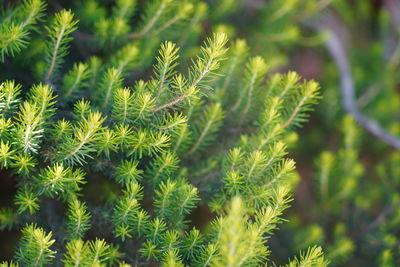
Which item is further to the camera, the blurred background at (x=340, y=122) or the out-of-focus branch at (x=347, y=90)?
the out-of-focus branch at (x=347, y=90)

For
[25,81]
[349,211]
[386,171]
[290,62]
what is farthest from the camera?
[290,62]

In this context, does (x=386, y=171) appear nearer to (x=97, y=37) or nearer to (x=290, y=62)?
(x=290, y=62)

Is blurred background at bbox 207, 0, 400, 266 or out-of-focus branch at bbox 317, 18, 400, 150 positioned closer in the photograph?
blurred background at bbox 207, 0, 400, 266

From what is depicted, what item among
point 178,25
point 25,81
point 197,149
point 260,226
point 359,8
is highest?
point 359,8

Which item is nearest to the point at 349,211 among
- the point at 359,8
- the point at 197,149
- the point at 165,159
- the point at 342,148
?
the point at 342,148

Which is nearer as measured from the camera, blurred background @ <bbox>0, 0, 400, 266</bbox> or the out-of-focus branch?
blurred background @ <bbox>0, 0, 400, 266</bbox>

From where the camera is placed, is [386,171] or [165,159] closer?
[165,159]

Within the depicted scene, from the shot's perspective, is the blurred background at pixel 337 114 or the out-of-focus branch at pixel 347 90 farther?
the out-of-focus branch at pixel 347 90

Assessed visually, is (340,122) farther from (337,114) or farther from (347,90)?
(347,90)
